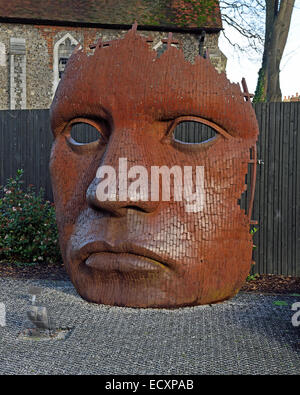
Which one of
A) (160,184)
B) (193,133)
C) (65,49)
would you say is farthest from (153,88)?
(65,49)

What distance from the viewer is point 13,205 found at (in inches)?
298

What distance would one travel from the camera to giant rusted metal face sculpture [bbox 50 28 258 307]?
169 inches

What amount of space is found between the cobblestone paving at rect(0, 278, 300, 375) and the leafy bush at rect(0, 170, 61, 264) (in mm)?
2148

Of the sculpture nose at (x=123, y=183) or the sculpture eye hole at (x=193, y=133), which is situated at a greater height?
the sculpture eye hole at (x=193, y=133)

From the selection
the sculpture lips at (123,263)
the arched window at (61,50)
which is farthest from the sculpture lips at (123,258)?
the arched window at (61,50)

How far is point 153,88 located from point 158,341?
223 centimetres

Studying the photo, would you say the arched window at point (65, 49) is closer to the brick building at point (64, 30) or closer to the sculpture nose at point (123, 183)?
the brick building at point (64, 30)

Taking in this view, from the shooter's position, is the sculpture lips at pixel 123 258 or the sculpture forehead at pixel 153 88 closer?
the sculpture lips at pixel 123 258

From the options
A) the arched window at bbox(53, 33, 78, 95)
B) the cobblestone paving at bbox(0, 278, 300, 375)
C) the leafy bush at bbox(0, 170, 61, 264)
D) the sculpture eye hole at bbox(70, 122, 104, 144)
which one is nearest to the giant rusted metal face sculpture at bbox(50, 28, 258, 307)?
the cobblestone paving at bbox(0, 278, 300, 375)

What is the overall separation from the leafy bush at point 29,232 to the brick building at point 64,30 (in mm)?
12955

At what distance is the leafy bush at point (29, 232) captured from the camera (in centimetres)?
705

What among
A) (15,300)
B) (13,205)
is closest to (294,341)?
(15,300)

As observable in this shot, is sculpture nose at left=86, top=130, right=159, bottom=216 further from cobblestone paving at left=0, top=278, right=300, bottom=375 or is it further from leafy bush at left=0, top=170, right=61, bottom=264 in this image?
leafy bush at left=0, top=170, right=61, bottom=264

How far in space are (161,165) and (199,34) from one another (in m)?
16.5
